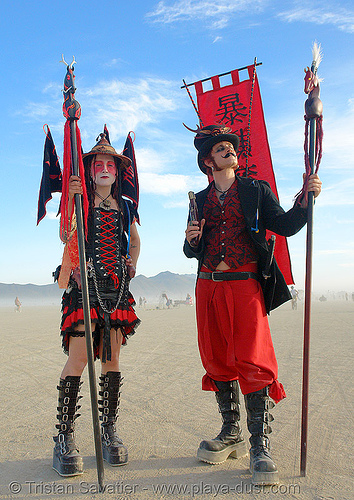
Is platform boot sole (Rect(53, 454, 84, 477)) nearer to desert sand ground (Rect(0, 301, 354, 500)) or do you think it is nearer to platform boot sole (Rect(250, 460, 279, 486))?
desert sand ground (Rect(0, 301, 354, 500))

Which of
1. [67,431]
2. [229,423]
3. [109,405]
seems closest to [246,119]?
[229,423]

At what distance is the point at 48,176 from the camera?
11.0 ft

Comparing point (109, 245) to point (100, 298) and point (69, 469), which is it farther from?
point (69, 469)

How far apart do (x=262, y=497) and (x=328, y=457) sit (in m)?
0.77

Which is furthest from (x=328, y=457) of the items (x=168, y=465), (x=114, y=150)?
(x=114, y=150)

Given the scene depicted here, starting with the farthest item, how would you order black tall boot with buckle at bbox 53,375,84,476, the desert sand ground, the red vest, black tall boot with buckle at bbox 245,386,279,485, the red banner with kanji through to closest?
the red banner with kanji, the red vest, black tall boot with buckle at bbox 53,375,84,476, black tall boot with buckle at bbox 245,386,279,485, the desert sand ground

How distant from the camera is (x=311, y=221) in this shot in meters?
2.92

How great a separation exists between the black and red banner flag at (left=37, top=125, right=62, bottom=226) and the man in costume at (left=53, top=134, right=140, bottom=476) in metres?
0.25

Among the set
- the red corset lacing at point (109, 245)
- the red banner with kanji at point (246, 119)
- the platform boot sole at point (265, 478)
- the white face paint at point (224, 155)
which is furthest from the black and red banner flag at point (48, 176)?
the platform boot sole at point (265, 478)

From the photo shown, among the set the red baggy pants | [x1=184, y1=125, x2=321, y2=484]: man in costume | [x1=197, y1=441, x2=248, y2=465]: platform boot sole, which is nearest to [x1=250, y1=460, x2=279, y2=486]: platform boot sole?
[x1=184, y1=125, x2=321, y2=484]: man in costume

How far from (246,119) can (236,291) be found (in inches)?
77.1

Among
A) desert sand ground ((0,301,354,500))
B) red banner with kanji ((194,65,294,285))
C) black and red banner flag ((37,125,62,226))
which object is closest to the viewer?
desert sand ground ((0,301,354,500))

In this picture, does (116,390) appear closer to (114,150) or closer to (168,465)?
(168,465)

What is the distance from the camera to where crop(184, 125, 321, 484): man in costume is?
2930 millimetres
